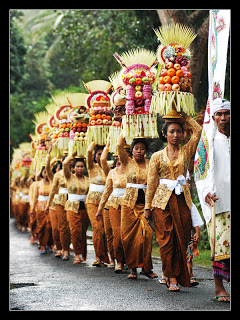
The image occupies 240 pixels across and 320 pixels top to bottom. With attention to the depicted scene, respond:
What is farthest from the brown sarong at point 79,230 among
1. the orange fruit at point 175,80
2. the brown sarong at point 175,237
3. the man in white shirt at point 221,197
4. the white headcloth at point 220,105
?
the white headcloth at point 220,105

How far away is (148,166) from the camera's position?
27.0 ft

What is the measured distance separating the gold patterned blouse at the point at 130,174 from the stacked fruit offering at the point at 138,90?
0.50m

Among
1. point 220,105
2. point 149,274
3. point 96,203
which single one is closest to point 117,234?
point 149,274

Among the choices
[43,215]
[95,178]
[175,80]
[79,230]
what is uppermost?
[175,80]

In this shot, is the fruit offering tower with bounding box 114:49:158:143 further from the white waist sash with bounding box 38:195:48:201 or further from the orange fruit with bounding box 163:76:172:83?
the white waist sash with bounding box 38:195:48:201

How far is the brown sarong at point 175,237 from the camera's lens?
6898mm

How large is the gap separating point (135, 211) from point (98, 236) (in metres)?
1.88

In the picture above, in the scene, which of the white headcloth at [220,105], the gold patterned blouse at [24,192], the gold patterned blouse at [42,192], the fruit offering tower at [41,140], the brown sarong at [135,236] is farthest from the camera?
the gold patterned blouse at [24,192]

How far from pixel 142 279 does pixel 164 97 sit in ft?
8.97

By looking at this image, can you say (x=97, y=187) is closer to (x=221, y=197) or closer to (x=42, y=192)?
(x=42, y=192)

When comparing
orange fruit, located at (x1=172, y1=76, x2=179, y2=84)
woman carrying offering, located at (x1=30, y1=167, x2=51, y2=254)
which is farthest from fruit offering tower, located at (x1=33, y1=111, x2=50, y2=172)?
orange fruit, located at (x1=172, y1=76, x2=179, y2=84)

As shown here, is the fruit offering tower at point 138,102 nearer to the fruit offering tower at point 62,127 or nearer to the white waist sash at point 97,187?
the white waist sash at point 97,187
